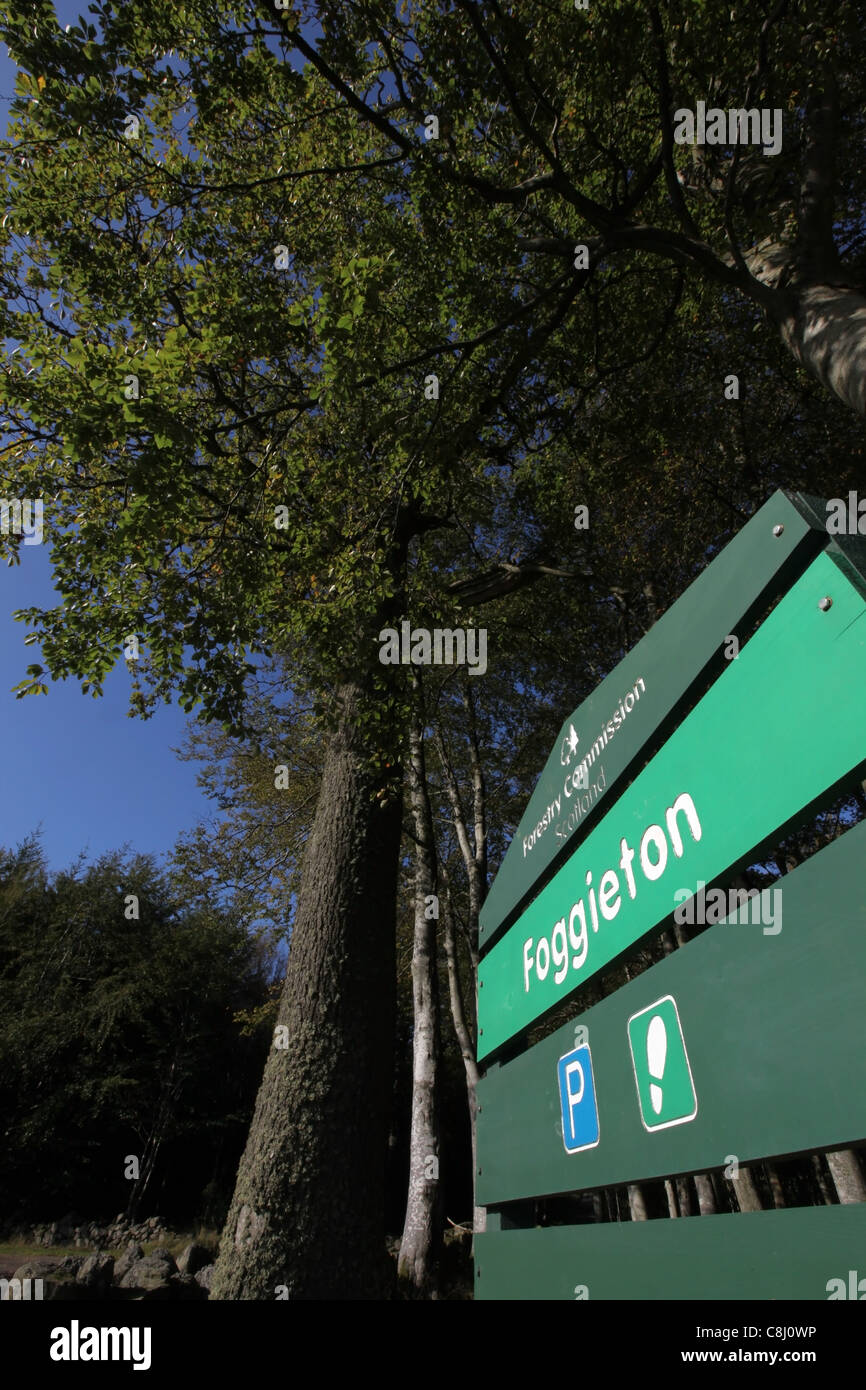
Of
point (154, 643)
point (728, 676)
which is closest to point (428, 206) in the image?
point (154, 643)

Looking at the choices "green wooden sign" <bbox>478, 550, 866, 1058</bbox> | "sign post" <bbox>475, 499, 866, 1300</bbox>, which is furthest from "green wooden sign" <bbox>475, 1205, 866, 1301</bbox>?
"green wooden sign" <bbox>478, 550, 866, 1058</bbox>

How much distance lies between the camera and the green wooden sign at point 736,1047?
41.6 inches

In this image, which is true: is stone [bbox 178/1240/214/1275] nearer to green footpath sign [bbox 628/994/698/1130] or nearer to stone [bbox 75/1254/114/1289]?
stone [bbox 75/1254/114/1289]

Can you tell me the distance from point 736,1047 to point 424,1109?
36.7ft

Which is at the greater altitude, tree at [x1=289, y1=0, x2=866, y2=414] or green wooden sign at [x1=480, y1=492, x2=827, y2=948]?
tree at [x1=289, y1=0, x2=866, y2=414]

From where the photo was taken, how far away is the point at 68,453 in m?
4.37

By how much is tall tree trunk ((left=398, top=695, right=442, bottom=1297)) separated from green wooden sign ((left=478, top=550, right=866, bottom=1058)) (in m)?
7.33

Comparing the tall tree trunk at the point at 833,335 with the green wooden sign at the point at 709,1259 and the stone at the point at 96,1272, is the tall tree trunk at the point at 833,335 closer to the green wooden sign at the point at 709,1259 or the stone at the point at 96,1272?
the green wooden sign at the point at 709,1259

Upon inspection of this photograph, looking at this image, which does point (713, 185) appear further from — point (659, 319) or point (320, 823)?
point (320, 823)

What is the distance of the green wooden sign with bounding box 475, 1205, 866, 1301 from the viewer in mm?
1048

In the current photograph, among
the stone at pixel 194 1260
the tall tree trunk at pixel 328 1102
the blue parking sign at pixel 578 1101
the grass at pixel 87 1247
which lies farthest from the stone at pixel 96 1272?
the blue parking sign at pixel 578 1101

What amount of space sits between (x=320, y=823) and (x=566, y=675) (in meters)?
8.43

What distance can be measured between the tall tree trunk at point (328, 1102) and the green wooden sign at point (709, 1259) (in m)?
2.47

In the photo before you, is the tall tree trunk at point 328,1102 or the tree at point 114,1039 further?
the tree at point 114,1039
